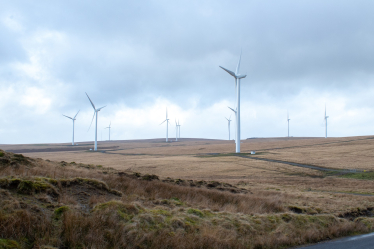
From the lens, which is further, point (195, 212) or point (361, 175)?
point (361, 175)

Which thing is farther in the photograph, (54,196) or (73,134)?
(73,134)

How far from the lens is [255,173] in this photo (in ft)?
167

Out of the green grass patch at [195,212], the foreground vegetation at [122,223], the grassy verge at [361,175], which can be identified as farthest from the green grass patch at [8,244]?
the grassy verge at [361,175]

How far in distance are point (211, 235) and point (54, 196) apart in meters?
6.16

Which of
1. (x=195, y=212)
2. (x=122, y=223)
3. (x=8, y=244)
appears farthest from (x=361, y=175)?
(x=8, y=244)

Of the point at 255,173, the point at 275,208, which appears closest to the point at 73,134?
the point at 255,173

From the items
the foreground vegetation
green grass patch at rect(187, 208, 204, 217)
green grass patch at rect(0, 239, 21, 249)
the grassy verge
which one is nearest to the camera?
green grass patch at rect(0, 239, 21, 249)

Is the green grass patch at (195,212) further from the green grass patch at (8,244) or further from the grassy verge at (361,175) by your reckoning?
the grassy verge at (361,175)

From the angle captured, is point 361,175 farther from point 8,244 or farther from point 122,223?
point 8,244

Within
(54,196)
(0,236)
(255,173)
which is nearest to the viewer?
(0,236)

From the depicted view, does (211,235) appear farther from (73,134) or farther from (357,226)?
(73,134)

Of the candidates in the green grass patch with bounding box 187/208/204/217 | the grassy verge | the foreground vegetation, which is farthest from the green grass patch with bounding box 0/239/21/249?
the grassy verge

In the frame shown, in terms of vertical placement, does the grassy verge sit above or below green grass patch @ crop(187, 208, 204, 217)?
below

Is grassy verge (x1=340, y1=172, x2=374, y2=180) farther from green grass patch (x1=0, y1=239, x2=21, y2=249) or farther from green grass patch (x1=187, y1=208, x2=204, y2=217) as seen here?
green grass patch (x1=0, y1=239, x2=21, y2=249)
